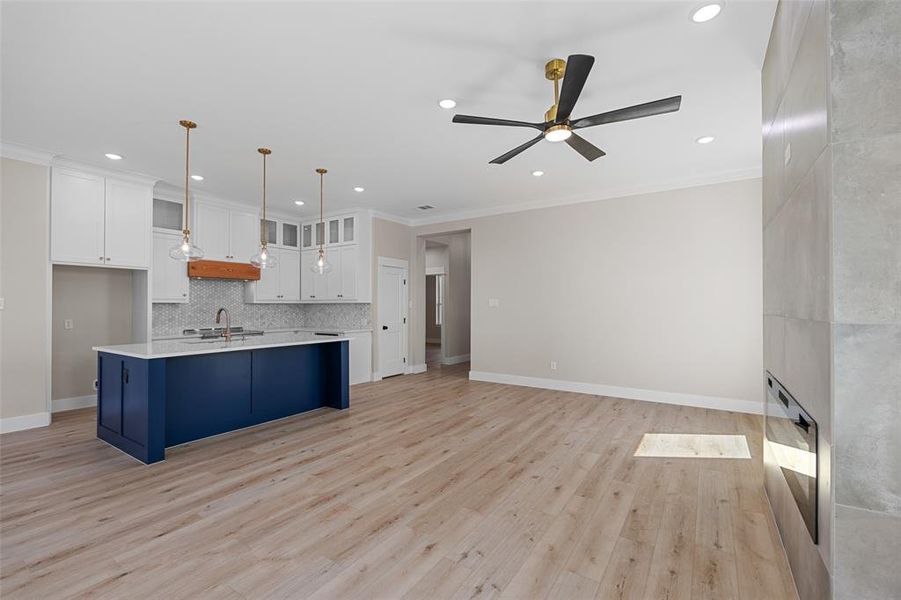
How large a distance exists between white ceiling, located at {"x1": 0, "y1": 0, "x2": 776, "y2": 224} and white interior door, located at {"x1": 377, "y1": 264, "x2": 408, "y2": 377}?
2538mm

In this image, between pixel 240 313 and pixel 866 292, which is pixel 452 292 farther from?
pixel 866 292

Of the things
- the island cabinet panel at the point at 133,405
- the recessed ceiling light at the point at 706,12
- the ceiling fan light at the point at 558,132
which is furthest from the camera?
the island cabinet panel at the point at 133,405

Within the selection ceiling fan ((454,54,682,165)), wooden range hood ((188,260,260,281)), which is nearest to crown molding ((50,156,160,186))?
wooden range hood ((188,260,260,281))

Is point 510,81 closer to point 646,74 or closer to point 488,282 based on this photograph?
point 646,74

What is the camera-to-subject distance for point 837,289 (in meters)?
1.32

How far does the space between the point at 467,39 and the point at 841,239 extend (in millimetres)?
2151

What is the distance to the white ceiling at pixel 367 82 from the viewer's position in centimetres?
230

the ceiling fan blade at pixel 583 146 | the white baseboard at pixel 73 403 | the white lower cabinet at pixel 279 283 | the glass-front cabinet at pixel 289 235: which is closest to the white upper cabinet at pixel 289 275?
the white lower cabinet at pixel 279 283

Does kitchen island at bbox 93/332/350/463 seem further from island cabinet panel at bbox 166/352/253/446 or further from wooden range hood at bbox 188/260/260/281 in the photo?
wooden range hood at bbox 188/260/260/281

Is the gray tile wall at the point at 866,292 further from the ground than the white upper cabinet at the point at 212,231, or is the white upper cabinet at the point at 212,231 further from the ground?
the white upper cabinet at the point at 212,231

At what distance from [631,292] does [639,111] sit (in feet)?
11.0

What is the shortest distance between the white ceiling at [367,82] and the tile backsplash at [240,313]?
6.61 ft

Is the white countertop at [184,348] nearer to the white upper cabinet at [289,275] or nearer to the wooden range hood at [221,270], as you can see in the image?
the wooden range hood at [221,270]

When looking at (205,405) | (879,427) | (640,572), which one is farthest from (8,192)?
(879,427)
